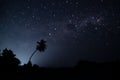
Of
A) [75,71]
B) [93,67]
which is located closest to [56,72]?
[75,71]

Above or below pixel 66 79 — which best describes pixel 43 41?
above

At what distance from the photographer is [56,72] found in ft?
61.1

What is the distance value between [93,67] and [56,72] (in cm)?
341

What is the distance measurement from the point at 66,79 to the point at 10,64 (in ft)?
56.7

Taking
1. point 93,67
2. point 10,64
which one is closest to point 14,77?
point 93,67

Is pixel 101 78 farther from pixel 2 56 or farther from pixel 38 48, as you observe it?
pixel 38 48

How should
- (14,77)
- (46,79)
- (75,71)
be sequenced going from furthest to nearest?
(14,77) < (46,79) < (75,71)

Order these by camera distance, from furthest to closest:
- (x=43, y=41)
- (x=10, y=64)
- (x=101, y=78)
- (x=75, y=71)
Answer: (x=43, y=41) → (x=10, y=64) → (x=75, y=71) → (x=101, y=78)

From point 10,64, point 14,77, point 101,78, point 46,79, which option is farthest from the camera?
point 10,64

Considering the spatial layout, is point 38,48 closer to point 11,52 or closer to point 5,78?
point 11,52

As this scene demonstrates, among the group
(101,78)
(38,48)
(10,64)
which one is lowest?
(101,78)

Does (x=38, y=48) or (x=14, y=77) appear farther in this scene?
(x=38, y=48)

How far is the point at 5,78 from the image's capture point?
803 inches

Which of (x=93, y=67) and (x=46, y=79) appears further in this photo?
(x=46, y=79)
